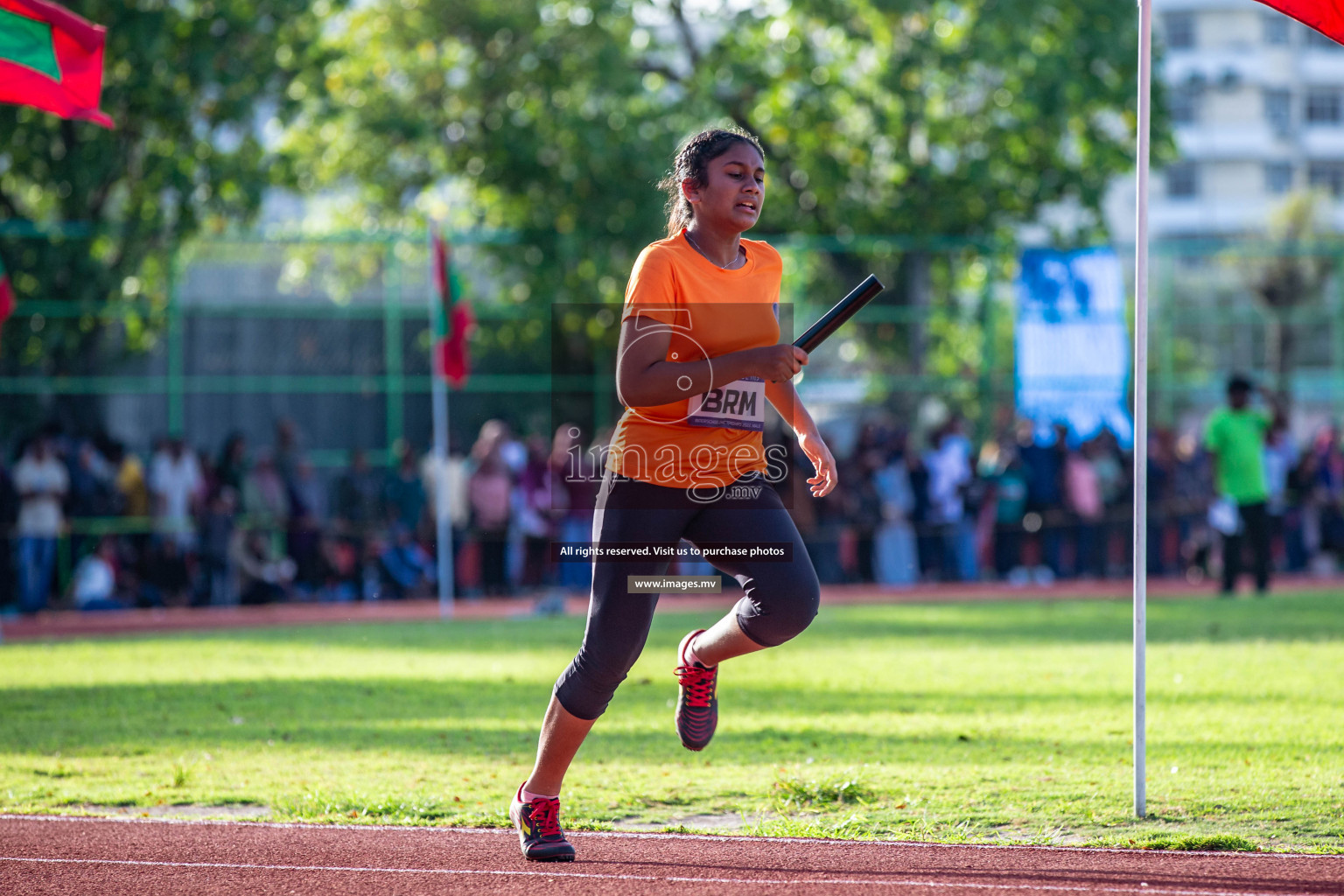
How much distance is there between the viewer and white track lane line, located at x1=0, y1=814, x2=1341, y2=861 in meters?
5.19

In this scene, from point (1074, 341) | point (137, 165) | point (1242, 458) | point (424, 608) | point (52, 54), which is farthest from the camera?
point (1074, 341)

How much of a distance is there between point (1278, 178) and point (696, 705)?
7819cm

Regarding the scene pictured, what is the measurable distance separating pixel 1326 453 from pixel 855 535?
22.4 feet

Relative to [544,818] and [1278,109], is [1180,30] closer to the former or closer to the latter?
[1278,109]

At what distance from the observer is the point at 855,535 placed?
20141 mm

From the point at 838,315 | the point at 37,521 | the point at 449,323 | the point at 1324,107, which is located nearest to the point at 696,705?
the point at 838,315

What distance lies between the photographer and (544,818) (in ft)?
16.9

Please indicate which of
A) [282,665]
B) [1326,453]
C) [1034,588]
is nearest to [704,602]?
[1034,588]

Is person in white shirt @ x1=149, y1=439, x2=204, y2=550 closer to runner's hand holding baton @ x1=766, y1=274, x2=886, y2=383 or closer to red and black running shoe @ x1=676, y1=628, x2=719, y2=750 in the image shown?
red and black running shoe @ x1=676, y1=628, x2=719, y2=750

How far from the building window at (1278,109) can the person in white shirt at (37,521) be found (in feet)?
225

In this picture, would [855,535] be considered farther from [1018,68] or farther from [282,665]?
[282,665]

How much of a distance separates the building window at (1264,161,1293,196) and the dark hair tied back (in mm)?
77472

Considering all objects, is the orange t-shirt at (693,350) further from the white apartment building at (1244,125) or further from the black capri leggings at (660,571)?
the white apartment building at (1244,125)

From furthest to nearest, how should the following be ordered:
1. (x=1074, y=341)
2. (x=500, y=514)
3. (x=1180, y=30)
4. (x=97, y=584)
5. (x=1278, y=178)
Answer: (x=1278, y=178)
(x=1180, y=30)
(x=1074, y=341)
(x=500, y=514)
(x=97, y=584)
